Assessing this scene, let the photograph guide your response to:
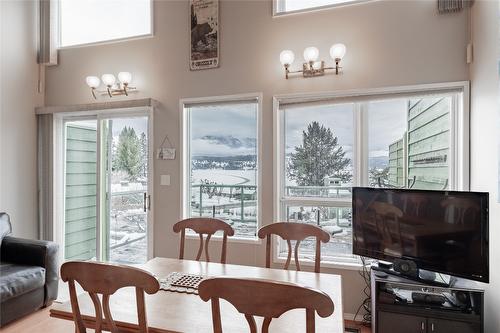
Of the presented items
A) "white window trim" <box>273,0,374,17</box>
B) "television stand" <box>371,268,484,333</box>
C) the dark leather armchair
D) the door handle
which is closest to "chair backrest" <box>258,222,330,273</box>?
"television stand" <box>371,268,484,333</box>

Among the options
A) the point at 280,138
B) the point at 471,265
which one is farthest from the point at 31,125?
the point at 471,265

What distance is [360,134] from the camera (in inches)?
112

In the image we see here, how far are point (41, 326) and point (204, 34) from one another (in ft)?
10.6

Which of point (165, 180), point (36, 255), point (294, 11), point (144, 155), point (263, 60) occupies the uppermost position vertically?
point (294, 11)

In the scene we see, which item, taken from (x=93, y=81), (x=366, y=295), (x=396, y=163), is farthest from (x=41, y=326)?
(x=396, y=163)

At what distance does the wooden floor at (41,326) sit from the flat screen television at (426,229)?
2.99 feet

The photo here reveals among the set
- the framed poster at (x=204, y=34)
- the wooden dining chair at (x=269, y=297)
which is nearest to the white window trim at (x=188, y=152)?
the framed poster at (x=204, y=34)

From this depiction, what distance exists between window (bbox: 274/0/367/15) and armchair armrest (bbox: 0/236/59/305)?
11.0 ft

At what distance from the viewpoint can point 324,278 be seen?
1.86 metres

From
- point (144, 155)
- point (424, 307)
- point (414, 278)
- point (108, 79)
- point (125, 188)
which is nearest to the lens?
point (424, 307)

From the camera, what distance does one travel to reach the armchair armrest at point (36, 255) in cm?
297

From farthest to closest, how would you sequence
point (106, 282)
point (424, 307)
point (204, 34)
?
1. point (204, 34)
2. point (424, 307)
3. point (106, 282)

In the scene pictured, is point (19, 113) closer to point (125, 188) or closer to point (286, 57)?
point (125, 188)

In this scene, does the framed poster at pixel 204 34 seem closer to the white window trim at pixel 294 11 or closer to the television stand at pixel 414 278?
the white window trim at pixel 294 11
